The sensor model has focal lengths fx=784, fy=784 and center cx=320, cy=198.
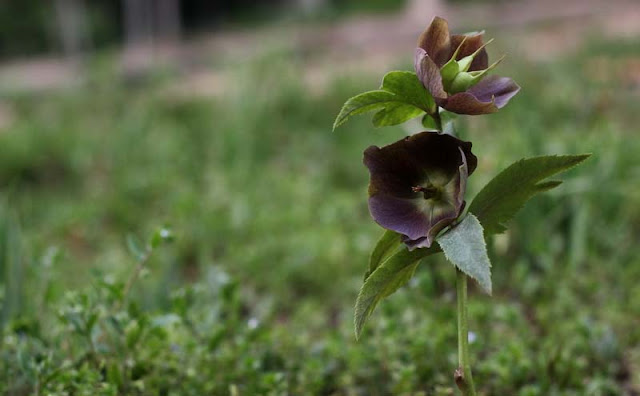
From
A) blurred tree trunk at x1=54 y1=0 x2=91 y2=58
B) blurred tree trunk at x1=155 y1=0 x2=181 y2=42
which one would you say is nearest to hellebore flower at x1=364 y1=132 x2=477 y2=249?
blurred tree trunk at x1=54 y1=0 x2=91 y2=58

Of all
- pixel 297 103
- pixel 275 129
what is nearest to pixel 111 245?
pixel 275 129

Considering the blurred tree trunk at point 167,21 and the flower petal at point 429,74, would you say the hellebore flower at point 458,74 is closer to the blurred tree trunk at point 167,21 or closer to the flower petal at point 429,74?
the flower petal at point 429,74

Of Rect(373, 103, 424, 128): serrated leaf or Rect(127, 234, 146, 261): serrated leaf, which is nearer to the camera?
Rect(373, 103, 424, 128): serrated leaf

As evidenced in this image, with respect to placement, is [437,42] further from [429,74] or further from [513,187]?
[513,187]

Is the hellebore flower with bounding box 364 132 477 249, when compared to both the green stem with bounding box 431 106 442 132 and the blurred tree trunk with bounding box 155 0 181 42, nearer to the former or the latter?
the green stem with bounding box 431 106 442 132

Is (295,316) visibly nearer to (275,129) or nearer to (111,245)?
(111,245)
